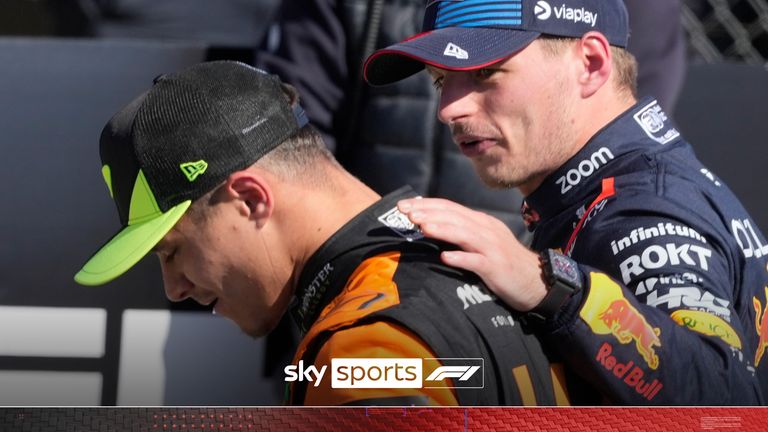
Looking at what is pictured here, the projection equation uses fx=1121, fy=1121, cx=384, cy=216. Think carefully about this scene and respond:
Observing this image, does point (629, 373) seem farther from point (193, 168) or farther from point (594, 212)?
point (193, 168)

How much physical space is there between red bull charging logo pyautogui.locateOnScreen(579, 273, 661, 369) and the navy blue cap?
0.44 metres

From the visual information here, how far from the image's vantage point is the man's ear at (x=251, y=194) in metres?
1.72

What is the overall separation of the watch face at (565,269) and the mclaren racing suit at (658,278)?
0.9 inches

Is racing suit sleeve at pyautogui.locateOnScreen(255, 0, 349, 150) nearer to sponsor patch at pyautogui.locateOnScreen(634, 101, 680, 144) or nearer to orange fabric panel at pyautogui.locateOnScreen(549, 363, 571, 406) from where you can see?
sponsor patch at pyautogui.locateOnScreen(634, 101, 680, 144)

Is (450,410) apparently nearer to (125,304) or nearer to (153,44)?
(125,304)

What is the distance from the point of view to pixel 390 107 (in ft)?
8.16

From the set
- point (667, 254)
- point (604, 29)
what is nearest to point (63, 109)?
point (604, 29)

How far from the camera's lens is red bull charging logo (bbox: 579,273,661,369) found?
5.35 ft

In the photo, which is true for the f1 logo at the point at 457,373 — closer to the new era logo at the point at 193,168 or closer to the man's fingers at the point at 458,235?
the man's fingers at the point at 458,235

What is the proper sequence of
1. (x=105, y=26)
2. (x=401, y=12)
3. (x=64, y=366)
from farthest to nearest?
(x=105, y=26), (x=401, y=12), (x=64, y=366)

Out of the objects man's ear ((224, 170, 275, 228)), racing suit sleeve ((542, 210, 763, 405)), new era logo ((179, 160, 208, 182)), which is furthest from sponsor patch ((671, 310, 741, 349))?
new era logo ((179, 160, 208, 182))

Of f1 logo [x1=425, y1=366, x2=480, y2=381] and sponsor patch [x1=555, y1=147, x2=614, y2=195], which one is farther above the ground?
sponsor patch [x1=555, y1=147, x2=614, y2=195]

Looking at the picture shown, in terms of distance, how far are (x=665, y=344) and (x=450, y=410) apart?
43 centimetres

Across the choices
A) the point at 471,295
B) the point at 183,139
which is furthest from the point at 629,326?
the point at 183,139
